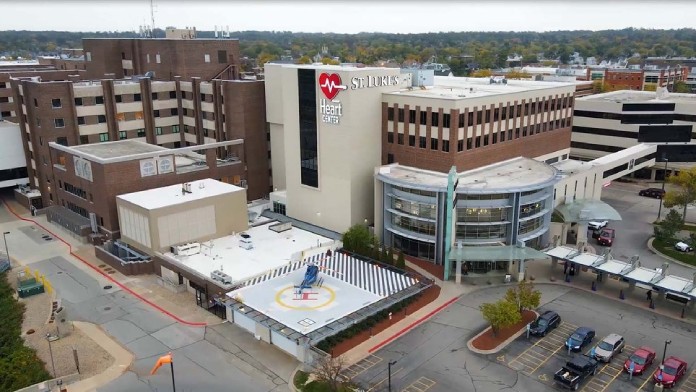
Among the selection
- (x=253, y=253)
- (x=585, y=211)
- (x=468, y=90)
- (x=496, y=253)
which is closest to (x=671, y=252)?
(x=585, y=211)

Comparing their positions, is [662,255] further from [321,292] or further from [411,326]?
[321,292]

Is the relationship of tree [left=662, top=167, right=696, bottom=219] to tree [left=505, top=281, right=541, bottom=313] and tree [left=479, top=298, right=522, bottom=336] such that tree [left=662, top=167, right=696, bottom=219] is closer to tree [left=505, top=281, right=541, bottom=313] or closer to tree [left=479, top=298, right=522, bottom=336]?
tree [left=505, top=281, right=541, bottom=313]

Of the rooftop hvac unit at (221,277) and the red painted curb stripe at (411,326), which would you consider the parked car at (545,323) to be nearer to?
the red painted curb stripe at (411,326)

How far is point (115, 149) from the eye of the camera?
78.0m

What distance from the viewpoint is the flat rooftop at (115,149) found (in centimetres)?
7434

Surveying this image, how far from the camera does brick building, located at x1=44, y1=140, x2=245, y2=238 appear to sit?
225 feet

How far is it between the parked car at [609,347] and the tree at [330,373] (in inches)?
806

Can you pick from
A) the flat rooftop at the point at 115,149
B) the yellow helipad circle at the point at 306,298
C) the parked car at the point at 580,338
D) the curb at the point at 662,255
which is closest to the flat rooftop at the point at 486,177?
the curb at the point at 662,255

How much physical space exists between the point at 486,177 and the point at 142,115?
5764cm

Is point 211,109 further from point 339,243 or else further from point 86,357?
point 86,357

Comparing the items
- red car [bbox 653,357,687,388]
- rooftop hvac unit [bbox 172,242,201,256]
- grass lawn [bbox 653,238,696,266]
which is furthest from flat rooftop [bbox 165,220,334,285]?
grass lawn [bbox 653,238,696,266]

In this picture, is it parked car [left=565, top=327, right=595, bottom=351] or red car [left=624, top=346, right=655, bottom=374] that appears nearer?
red car [left=624, top=346, right=655, bottom=374]

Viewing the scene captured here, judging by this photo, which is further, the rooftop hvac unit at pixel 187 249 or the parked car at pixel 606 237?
the parked car at pixel 606 237

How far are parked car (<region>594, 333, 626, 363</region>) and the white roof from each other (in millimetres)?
42180
